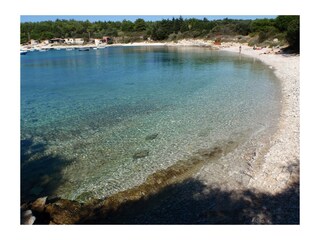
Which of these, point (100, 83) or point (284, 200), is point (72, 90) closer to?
point (100, 83)

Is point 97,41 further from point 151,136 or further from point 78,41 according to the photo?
point 151,136

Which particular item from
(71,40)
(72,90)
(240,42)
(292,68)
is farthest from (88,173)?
(71,40)

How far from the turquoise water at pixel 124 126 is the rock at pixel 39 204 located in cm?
78

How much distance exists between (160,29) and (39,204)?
115 meters

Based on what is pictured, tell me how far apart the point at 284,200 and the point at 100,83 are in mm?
29926

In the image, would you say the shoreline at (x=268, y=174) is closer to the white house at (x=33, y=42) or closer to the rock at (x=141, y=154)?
the rock at (x=141, y=154)

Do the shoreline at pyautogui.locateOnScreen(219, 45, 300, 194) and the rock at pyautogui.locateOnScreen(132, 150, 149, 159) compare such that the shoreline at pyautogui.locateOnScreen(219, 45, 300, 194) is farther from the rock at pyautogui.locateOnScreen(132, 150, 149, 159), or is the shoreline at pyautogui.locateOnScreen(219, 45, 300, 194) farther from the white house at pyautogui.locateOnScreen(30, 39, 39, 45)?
the white house at pyautogui.locateOnScreen(30, 39, 39, 45)

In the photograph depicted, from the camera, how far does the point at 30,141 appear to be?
16.3 meters

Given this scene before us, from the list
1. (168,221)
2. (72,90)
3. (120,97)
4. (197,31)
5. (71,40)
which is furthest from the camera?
(71,40)

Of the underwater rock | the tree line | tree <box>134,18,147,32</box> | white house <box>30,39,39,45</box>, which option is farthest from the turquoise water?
tree <box>134,18,147,32</box>

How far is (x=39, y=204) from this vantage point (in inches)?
392

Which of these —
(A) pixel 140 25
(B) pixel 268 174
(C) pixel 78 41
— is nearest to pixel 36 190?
(B) pixel 268 174

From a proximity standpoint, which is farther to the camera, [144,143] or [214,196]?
[144,143]
